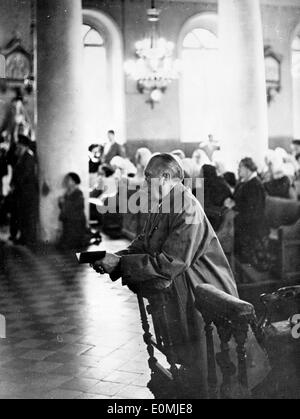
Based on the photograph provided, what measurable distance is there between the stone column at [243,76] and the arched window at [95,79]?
6.38m

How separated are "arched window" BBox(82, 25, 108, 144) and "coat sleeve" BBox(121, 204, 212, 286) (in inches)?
501

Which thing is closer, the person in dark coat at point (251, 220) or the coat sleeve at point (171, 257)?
the coat sleeve at point (171, 257)

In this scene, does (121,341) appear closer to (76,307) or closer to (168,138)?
(76,307)

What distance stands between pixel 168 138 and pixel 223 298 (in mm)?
13928

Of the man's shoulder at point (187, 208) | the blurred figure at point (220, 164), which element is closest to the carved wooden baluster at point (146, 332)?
the man's shoulder at point (187, 208)

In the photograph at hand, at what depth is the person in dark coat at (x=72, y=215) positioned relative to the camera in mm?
9648

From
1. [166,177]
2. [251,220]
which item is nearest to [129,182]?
[251,220]

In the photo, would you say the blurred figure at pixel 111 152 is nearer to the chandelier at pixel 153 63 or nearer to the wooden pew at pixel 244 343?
the chandelier at pixel 153 63

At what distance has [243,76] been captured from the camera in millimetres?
9828

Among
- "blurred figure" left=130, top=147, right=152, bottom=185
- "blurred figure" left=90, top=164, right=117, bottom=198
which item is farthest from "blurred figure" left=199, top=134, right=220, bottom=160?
"blurred figure" left=130, top=147, right=152, bottom=185

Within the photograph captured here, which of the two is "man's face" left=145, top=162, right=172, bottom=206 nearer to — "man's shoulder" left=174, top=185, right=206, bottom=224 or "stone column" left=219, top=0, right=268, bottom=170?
"man's shoulder" left=174, top=185, right=206, bottom=224

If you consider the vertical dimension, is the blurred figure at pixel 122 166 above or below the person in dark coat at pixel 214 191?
above

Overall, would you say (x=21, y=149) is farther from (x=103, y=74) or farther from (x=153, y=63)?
(x=103, y=74)

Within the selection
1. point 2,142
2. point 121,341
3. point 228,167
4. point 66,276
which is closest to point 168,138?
point 2,142
